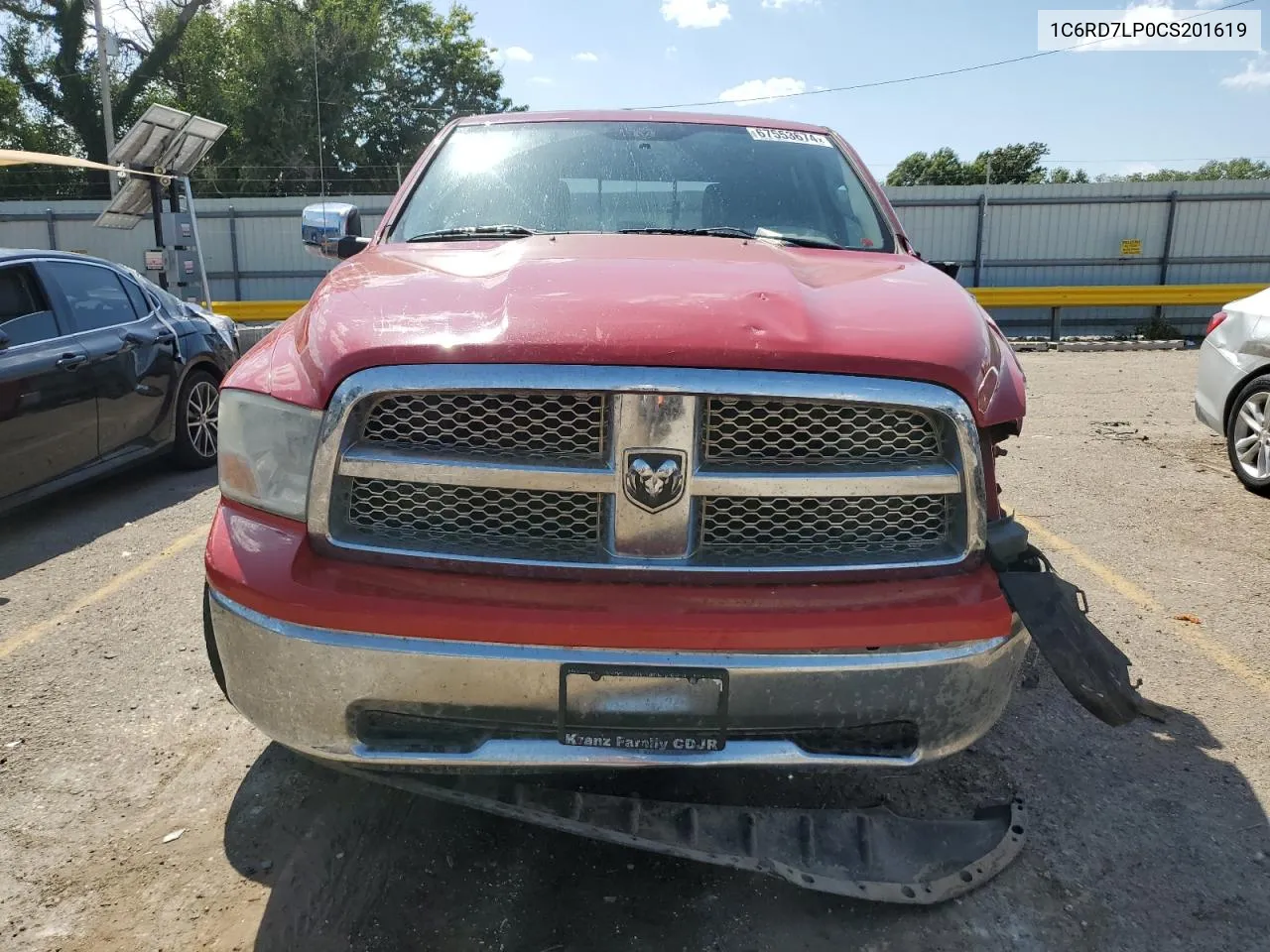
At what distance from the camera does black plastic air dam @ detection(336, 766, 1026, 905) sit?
219 cm

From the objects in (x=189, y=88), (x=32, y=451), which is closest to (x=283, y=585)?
(x=32, y=451)

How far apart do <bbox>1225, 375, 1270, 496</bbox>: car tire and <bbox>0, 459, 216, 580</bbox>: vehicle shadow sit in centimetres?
671

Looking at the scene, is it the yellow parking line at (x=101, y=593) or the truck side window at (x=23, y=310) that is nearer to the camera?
the yellow parking line at (x=101, y=593)

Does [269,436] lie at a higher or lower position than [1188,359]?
higher

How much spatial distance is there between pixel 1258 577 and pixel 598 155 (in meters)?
3.65

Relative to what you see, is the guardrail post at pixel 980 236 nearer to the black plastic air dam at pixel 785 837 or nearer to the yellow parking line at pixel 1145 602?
the yellow parking line at pixel 1145 602

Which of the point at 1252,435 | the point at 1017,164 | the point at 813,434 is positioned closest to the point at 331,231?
the point at 813,434

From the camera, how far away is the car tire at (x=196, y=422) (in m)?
6.48

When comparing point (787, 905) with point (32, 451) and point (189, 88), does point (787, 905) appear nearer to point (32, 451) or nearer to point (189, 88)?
point (32, 451)

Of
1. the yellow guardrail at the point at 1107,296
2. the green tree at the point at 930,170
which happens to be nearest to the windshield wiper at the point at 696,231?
the yellow guardrail at the point at 1107,296

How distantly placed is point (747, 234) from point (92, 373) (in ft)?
13.9

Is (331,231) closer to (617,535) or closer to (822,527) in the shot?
(617,535)

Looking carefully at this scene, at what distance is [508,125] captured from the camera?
3666 mm

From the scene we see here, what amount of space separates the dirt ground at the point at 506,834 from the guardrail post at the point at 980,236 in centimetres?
1550
